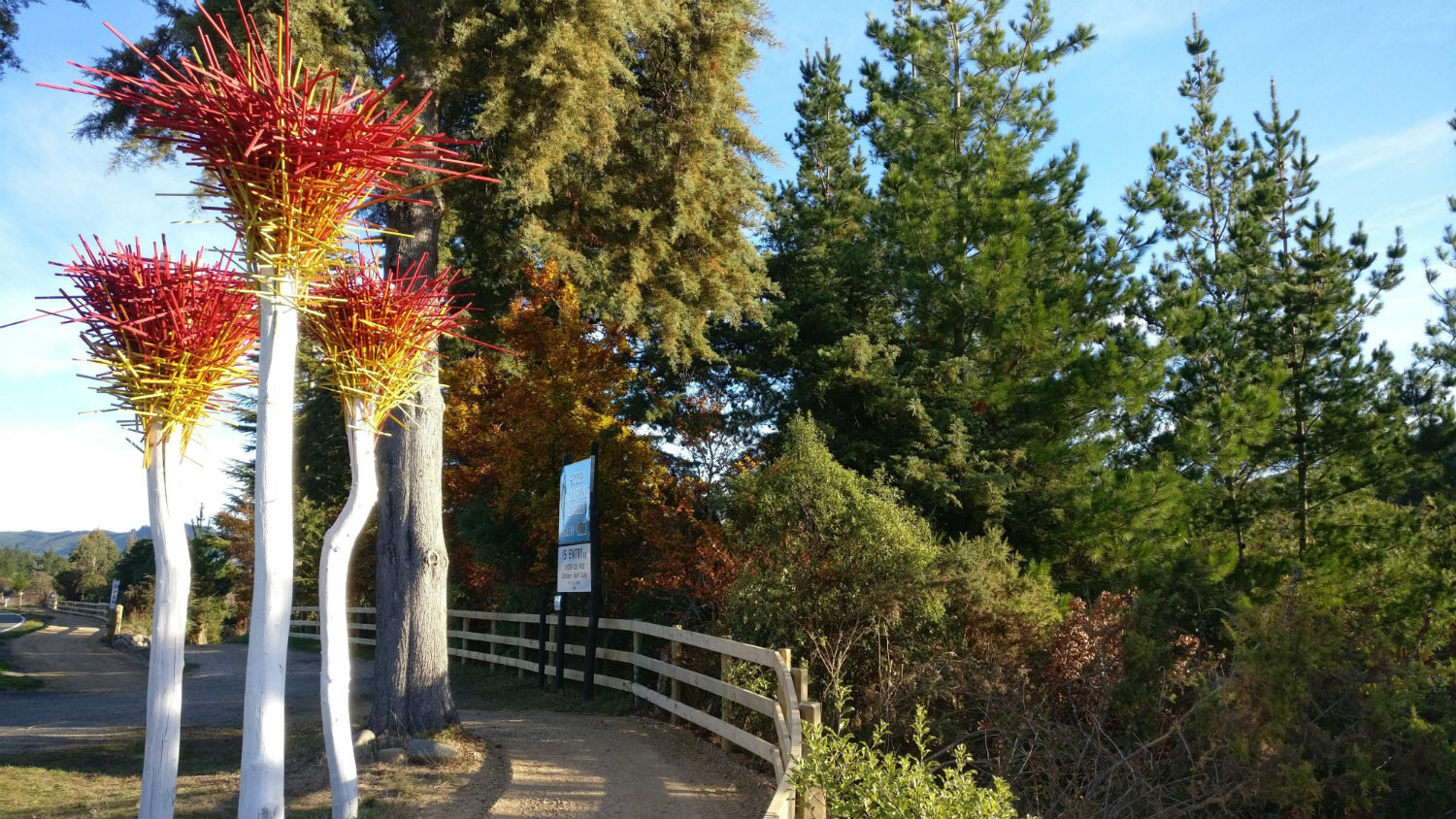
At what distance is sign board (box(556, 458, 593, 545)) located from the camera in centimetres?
1316

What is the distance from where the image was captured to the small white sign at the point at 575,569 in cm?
1302

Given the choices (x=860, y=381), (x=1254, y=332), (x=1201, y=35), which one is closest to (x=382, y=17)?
(x=860, y=381)

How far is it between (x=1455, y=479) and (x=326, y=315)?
15.7 meters

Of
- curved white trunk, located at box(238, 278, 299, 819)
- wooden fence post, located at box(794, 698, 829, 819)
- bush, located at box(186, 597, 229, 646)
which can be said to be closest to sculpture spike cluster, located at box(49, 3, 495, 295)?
curved white trunk, located at box(238, 278, 299, 819)

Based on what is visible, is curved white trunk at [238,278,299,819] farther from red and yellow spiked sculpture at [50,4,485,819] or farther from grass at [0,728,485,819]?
grass at [0,728,485,819]

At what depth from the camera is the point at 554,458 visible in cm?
1761

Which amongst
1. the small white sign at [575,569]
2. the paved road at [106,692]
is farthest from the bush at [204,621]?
the small white sign at [575,569]

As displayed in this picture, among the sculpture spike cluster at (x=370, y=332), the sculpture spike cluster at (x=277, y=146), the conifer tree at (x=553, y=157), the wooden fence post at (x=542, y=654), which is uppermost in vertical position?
the conifer tree at (x=553, y=157)

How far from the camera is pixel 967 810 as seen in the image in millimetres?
4363

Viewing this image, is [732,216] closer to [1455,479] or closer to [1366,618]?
[1366,618]

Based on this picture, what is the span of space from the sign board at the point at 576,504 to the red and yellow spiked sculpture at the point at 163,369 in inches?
306

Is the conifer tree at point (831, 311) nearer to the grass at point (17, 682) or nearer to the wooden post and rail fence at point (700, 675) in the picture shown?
the wooden post and rail fence at point (700, 675)

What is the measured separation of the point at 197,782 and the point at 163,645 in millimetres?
4081

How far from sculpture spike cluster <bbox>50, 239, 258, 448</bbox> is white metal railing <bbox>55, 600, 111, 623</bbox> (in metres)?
39.5
